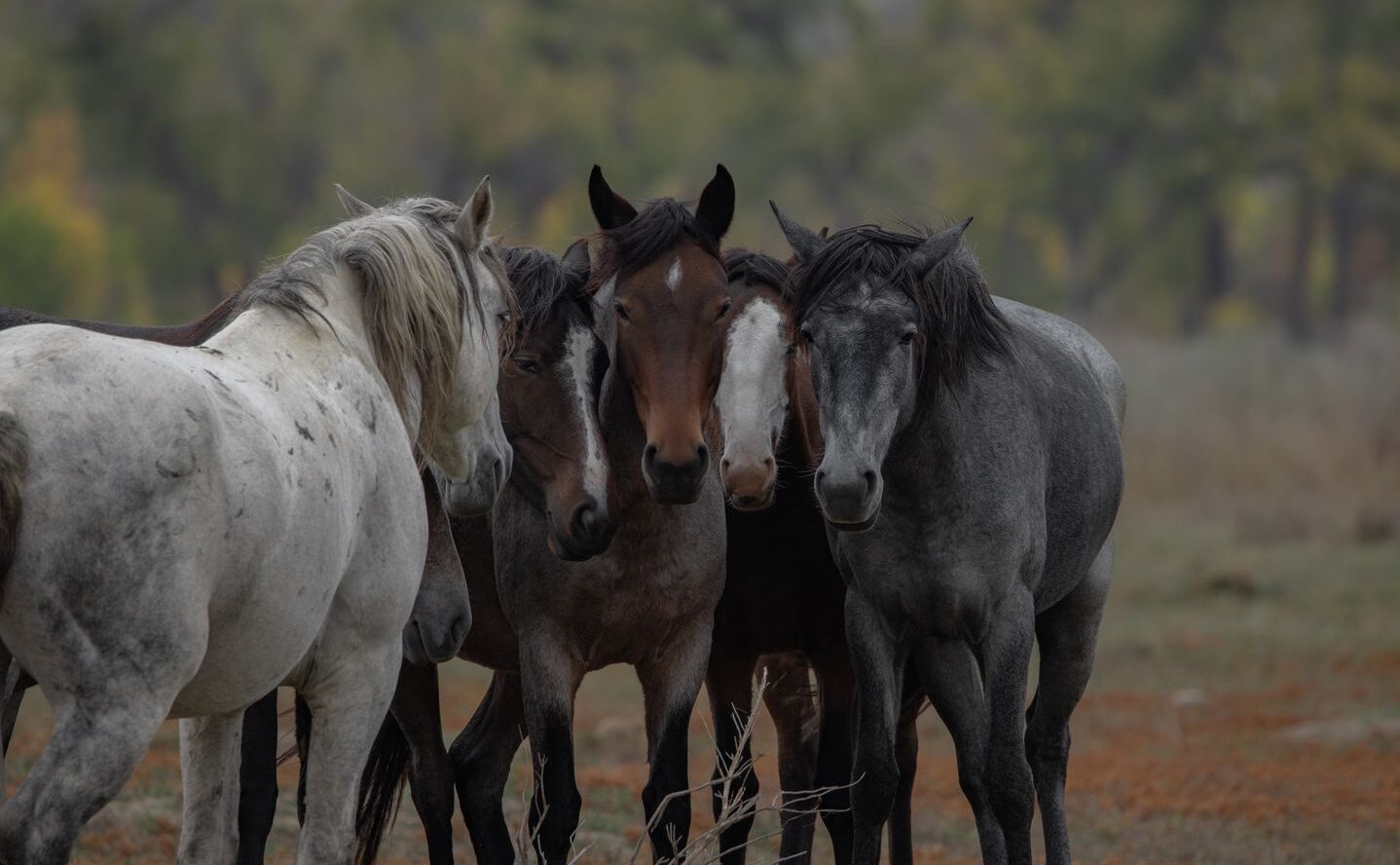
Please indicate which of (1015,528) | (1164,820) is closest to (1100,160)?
(1164,820)

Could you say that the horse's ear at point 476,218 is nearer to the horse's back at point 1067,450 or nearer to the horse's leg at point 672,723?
the horse's leg at point 672,723

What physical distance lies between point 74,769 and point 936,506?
2645 mm

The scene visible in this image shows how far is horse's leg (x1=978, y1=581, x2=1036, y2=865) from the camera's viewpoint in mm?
4949

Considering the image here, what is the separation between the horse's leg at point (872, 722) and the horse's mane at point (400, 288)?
4.82ft

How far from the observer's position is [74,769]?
3016 mm

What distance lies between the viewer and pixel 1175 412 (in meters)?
22.1

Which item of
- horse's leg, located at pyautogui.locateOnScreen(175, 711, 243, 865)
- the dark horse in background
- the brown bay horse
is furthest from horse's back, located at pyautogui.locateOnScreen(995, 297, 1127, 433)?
horse's leg, located at pyautogui.locateOnScreen(175, 711, 243, 865)

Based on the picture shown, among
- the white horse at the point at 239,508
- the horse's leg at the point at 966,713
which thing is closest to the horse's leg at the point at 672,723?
the horse's leg at the point at 966,713

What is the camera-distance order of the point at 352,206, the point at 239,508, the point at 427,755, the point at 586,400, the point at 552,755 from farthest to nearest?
the point at 427,755
the point at 586,400
the point at 552,755
the point at 352,206
the point at 239,508

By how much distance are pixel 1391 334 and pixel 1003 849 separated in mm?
20859

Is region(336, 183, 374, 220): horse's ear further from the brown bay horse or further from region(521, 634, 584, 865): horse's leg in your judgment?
region(521, 634, 584, 865): horse's leg

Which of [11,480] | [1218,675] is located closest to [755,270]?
[11,480]

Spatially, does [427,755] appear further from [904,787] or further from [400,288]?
[400,288]

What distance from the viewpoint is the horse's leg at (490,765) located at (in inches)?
229
